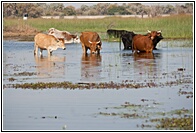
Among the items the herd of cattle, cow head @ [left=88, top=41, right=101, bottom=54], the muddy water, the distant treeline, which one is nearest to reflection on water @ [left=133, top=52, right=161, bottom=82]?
the muddy water

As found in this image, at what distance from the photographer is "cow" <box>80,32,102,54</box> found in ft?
88.3

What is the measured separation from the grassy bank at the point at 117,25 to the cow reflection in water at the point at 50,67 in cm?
1723

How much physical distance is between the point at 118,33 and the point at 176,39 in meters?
4.18

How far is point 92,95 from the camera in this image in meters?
13.9

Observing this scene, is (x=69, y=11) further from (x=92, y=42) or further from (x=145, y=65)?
(x=145, y=65)

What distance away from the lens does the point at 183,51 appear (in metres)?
28.2

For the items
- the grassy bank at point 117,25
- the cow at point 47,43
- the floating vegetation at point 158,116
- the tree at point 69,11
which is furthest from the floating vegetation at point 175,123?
the tree at point 69,11

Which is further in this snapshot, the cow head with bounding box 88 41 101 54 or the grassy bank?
the grassy bank

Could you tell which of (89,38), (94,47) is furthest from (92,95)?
(89,38)

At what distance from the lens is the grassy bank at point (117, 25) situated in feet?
136

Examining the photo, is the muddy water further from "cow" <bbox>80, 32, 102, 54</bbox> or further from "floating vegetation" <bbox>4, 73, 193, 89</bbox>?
"cow" <bbox>80, 32, 102, 54</bbox>

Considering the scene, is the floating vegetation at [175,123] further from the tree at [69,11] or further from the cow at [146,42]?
the tree at [69,11]

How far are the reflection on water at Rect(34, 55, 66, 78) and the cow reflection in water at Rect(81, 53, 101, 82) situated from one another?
67 cm

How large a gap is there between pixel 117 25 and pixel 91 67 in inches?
1153
